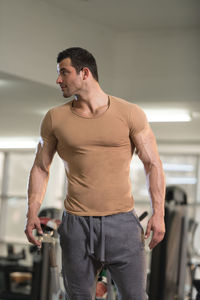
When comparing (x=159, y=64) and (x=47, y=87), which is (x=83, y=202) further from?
(x=159, y=64)

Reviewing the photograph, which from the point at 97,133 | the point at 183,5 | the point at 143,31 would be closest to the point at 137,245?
the point at 97,133

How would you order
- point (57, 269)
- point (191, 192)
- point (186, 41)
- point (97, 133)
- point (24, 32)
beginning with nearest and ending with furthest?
point (97, 133)
point (57, 269)
point (24, 32)
point (186, 41)
point (191, 192)

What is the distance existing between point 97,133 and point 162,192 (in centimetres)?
34

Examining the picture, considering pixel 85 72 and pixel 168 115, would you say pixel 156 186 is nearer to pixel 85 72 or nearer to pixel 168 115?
pixel 85 72

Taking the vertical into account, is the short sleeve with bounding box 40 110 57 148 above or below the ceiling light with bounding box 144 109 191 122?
below

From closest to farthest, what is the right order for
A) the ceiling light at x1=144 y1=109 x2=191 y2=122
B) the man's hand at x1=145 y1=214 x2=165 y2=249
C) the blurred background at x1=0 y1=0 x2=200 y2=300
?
1. the man's hand at x1=145 y1=214 x2=165 y2=249
2. the blurred background at x1=0 y1=0 x2=200 y2=300
3. the ceiling light at x1=144 y1=109 x2=191 y2=122

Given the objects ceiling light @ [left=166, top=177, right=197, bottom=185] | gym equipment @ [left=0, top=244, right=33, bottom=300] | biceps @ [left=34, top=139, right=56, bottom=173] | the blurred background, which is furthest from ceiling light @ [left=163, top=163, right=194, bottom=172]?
biceps @ [left=34, top=139, right=56, bottom=173]

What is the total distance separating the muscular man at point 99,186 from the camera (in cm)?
207

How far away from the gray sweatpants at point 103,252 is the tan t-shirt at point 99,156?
46 millimetres

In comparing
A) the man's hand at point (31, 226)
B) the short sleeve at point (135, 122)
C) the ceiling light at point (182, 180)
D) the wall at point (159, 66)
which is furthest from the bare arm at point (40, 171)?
the ceiling light at point (182, 180)

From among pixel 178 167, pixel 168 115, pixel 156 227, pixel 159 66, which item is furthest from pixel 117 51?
pixel 178 167

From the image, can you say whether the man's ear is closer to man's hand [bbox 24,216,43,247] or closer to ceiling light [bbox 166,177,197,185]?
man's hand [bbox 24,216,43,247]

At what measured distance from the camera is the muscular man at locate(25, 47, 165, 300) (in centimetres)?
207

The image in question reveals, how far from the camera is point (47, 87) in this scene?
4812 mm
